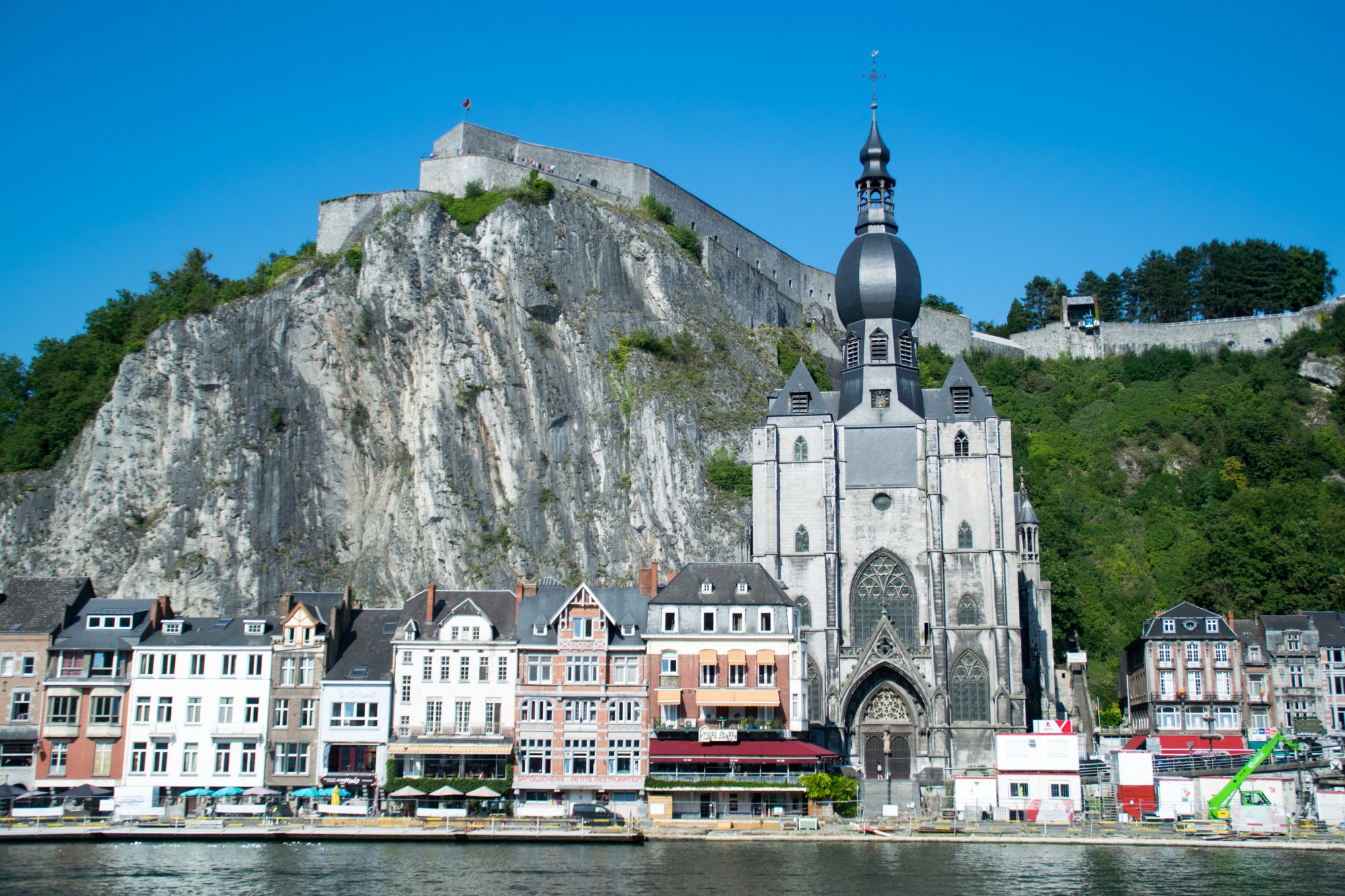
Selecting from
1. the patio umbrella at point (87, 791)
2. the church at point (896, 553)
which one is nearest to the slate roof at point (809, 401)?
the church at point (896, 553)

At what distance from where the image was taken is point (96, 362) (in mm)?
81000

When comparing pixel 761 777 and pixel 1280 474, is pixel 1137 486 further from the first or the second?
pixel 761 777

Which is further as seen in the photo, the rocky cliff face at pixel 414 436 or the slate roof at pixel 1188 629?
the rocky cliff face at pixel 414 436

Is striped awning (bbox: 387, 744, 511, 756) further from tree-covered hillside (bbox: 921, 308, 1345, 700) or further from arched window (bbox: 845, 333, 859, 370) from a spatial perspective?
tree-covered hillside (bbox: 921, 308, 1345, 700)

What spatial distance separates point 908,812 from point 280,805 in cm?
1999

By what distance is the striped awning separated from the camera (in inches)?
1754

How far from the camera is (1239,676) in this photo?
58.7 meters

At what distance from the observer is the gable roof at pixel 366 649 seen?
46375mm

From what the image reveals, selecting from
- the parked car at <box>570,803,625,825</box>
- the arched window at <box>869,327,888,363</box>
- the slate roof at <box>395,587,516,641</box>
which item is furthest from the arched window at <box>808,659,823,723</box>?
the arched window at <box>869,327,888,363</box>

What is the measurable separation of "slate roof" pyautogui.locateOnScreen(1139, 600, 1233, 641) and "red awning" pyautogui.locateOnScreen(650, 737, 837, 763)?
21160mm

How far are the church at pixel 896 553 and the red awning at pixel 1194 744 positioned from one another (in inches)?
186

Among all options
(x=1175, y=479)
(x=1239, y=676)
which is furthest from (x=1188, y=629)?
(x=1175, y=479)

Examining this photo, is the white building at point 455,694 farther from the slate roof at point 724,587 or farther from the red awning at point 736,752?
the slate roof at point 724,587

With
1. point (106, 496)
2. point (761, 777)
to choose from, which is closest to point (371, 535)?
point (106, 496)
